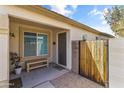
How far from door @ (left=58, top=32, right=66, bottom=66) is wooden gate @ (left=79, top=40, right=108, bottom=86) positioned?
58.7 inches

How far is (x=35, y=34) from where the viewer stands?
656cm

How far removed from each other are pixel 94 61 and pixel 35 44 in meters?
3.98

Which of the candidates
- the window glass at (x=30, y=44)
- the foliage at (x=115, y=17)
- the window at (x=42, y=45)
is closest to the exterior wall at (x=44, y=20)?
the window at (x=42, y=45)

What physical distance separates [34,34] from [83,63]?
3.64 m

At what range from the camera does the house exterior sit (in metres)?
3.06

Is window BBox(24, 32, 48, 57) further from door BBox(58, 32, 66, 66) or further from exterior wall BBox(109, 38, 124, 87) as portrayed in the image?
exterior wall BBox(109, 38, 124, 87)

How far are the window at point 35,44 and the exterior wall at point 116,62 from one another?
4.62 m

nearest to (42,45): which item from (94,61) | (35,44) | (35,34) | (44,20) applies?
(35,44)

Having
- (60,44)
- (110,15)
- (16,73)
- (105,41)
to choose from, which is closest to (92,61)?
(105,41)

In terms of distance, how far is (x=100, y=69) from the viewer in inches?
160

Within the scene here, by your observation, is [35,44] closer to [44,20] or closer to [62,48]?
[62,48]

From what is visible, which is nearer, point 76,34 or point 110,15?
point 76,34

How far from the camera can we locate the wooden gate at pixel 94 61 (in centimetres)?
389
